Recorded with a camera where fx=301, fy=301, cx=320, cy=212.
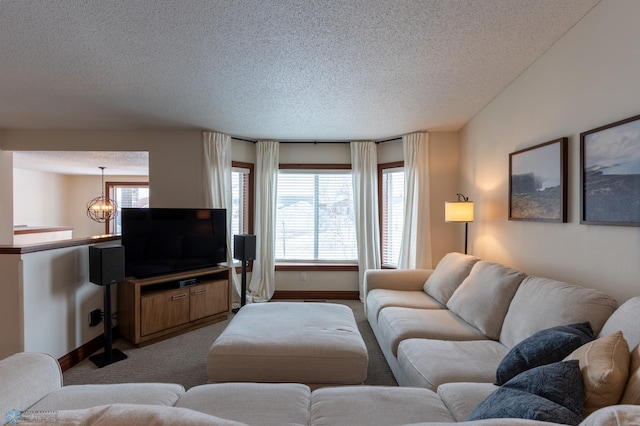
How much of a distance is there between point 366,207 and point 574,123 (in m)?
2.69

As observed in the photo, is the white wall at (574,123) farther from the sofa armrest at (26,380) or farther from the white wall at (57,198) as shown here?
the white wall at (57,198)

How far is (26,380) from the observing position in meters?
1.11

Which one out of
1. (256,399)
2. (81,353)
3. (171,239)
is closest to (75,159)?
(171,239)

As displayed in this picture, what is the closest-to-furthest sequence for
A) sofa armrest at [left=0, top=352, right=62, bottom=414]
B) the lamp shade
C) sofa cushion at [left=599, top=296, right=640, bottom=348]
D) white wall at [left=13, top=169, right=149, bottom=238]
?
sofa armrest at [left=0, top=352, right=62, bottom=414]
sofa cushion at [left=599, top=296, right=640, bottom=348]
the lamp shade
white wall at [left=13, top=169, right=149, bottom=238]

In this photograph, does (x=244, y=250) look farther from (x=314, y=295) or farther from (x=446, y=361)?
(x=446, y=361)

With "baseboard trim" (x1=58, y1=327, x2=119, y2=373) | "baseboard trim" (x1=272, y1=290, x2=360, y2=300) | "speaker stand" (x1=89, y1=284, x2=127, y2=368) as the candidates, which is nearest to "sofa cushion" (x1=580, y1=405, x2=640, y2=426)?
"speaker stand" (x1=89, y1=284, x2=127, y2=368)

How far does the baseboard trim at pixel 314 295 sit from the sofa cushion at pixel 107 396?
3.15 meters

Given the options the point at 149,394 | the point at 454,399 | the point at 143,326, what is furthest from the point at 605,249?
the point at 143,326

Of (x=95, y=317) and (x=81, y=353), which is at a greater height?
(x=95, y=317)

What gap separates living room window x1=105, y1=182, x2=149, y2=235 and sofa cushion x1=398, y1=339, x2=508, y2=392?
25.5ft

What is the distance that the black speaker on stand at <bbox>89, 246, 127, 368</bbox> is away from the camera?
8.66 feet

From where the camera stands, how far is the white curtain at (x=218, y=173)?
3.98 meters

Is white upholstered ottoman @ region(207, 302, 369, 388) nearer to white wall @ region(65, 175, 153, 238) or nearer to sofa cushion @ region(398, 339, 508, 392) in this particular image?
sofa cushion @ region(398, 339, 508, 392)

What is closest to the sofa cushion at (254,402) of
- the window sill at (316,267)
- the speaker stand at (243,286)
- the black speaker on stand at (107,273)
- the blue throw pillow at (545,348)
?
the blue throw pillow at (545,348)
